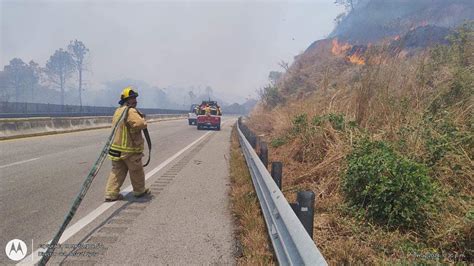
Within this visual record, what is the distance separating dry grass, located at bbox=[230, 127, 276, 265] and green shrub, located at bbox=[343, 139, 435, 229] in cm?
131

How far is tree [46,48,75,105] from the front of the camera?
375 ft

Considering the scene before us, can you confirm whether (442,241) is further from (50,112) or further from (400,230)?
(50,112)

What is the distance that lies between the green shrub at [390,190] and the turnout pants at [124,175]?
341 cm

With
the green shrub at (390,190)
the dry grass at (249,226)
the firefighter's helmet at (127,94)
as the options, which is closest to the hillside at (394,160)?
the green shrub at (390,190)

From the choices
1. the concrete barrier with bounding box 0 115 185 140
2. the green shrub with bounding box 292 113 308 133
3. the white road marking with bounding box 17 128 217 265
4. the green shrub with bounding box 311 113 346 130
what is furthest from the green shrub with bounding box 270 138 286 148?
the concrete barrier with bounding box 0 115 185 140

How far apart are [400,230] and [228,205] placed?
264cm

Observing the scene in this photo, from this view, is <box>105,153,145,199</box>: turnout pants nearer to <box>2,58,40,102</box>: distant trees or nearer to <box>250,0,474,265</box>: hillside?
<box>250,0,474,265</box>: hillside

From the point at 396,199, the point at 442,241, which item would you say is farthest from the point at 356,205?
the point at 442,241

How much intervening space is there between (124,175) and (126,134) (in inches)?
28.2

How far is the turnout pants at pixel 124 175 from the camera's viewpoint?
536cm

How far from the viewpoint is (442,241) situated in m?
3.36

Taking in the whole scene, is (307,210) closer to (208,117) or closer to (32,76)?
(208,117)

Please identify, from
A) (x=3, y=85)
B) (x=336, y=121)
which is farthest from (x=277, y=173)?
(x=3, y=85)

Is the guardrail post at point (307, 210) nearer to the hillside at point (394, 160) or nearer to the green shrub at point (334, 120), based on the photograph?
the hillside at point (394, 160)
